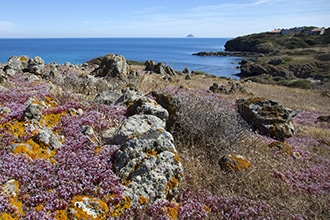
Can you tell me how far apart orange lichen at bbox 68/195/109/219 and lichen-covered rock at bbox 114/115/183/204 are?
55 centimetres

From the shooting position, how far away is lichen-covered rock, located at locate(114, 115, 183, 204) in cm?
Answer: 507

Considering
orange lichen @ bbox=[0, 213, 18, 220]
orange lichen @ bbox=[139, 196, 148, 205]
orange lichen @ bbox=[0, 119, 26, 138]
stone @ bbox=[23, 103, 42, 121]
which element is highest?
stone @ bbox=[23, 103, 42, 121]

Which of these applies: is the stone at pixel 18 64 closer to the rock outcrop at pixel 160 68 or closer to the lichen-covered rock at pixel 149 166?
the lichen-covered rock at pixel 149 166

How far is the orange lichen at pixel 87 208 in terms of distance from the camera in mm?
4262

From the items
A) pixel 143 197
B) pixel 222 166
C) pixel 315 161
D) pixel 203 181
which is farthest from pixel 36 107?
pixel 315 161

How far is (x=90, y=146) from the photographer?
5965 millimetres

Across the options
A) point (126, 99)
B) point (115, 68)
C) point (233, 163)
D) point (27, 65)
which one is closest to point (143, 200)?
point (233, 163)

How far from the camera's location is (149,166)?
5.29 meters

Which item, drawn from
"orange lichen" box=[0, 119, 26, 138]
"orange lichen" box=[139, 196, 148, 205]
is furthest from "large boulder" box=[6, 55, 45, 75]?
"orange lichen" box=[139, 196, 148, 205]

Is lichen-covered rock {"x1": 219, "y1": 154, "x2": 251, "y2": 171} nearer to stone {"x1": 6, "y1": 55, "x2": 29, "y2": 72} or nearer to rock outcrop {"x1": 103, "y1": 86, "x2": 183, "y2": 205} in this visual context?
rock outcrop {"x1": 103, "y1": 86, "x2": 183, "y2": 205}

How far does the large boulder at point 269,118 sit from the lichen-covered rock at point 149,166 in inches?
315

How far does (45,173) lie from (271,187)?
506 centimetres

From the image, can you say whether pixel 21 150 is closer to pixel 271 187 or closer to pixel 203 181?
pixel 203 181

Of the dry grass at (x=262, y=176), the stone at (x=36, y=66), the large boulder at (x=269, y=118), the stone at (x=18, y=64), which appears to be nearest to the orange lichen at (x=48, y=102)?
the dry grass at (x=262, y=176)
